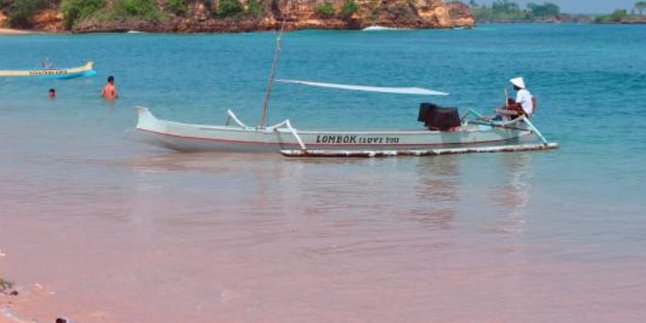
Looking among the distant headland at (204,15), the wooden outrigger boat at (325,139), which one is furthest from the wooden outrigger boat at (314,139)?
the distant headland at (204,15)

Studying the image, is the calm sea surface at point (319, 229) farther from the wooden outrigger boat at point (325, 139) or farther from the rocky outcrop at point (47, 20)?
the rocky outcrop at point (47, 20)

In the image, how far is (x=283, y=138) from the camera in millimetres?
17344

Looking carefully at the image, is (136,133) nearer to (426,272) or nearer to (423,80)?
(426,272)

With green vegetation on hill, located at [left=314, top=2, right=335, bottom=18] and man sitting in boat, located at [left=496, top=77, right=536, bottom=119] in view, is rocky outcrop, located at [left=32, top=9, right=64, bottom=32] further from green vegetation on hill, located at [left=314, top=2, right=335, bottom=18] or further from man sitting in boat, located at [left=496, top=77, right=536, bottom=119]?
man sitting in boat, located at [left=496, top=77, right=536, bottom=119]

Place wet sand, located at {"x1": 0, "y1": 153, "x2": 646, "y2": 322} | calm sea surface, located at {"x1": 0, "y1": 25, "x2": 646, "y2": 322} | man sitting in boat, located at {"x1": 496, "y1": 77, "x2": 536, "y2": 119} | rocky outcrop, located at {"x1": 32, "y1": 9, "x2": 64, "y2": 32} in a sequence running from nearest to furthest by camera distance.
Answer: wet sand, located at {"x1": 0, "y1": 153, "x2": 646, "y2": 322} → calm sea surface, located at {"x1": 0, "y1": 25, "x2": 646, "y2": 322} → man sitting in boat, located at {"x1": 496, "y1": 77, "x2": 536, "y2": 119} → rocky outcrop, located at {"x1": 32, "y1": 9, "x2": 64, "y2": 32}

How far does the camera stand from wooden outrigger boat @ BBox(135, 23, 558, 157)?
1692 centimetres

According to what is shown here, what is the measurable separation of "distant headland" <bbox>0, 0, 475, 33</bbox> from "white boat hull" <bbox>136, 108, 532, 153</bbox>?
9385 centimetres

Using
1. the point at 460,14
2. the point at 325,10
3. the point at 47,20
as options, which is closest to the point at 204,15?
the point at 325,10

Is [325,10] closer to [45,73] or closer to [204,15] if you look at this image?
[204,15]

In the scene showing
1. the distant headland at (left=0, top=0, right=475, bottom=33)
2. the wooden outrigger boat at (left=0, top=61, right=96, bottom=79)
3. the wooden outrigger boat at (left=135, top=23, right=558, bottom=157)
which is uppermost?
the wooden outrigger boat at (left=135, top=23, right=558, bottom=157)

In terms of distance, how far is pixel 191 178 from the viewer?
14719 mm

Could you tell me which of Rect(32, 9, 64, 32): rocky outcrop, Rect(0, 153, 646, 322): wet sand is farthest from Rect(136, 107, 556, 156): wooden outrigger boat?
Rect(32, 9, 64, 32): rocky outcrop

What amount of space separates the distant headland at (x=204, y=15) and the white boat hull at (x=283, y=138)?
308 ft

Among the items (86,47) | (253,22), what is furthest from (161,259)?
(253,22)
